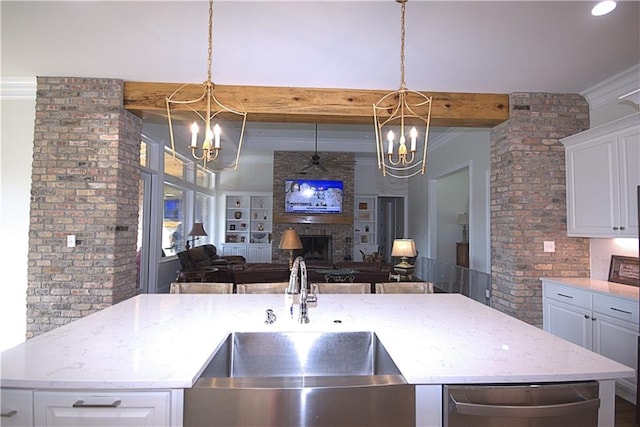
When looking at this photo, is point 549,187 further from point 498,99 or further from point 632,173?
point 498,99

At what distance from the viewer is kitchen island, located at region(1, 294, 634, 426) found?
1.15 meters

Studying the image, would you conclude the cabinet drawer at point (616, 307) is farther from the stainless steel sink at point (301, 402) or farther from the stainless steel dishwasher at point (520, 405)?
the stainless steel sink at point (301, 402)

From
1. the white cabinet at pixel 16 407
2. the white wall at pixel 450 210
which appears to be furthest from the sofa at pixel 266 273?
the white cabinet at pixel 16 407

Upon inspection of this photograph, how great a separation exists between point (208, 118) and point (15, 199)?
3241mm

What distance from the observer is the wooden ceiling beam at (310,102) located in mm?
3523

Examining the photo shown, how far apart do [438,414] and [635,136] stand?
3109 mm

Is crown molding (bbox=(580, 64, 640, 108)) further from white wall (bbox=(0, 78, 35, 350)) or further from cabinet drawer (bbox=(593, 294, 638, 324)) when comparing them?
white wall (bbox=(0, 78, 35, 350))

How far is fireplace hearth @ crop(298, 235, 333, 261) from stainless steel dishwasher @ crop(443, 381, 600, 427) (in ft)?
24.6

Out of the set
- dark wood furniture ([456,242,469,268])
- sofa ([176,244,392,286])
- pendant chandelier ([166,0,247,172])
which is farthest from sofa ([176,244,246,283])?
dark wood furniture ([456,242,469,268])

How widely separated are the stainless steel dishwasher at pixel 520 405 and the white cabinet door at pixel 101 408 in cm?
104

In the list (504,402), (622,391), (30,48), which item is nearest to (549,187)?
(622,391)

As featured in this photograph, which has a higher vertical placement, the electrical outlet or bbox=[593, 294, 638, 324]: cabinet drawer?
the electrical outlet

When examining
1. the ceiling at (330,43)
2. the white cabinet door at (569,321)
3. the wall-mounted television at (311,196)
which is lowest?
the white cabinet door at (569,321)

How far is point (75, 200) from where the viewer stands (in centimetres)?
338
